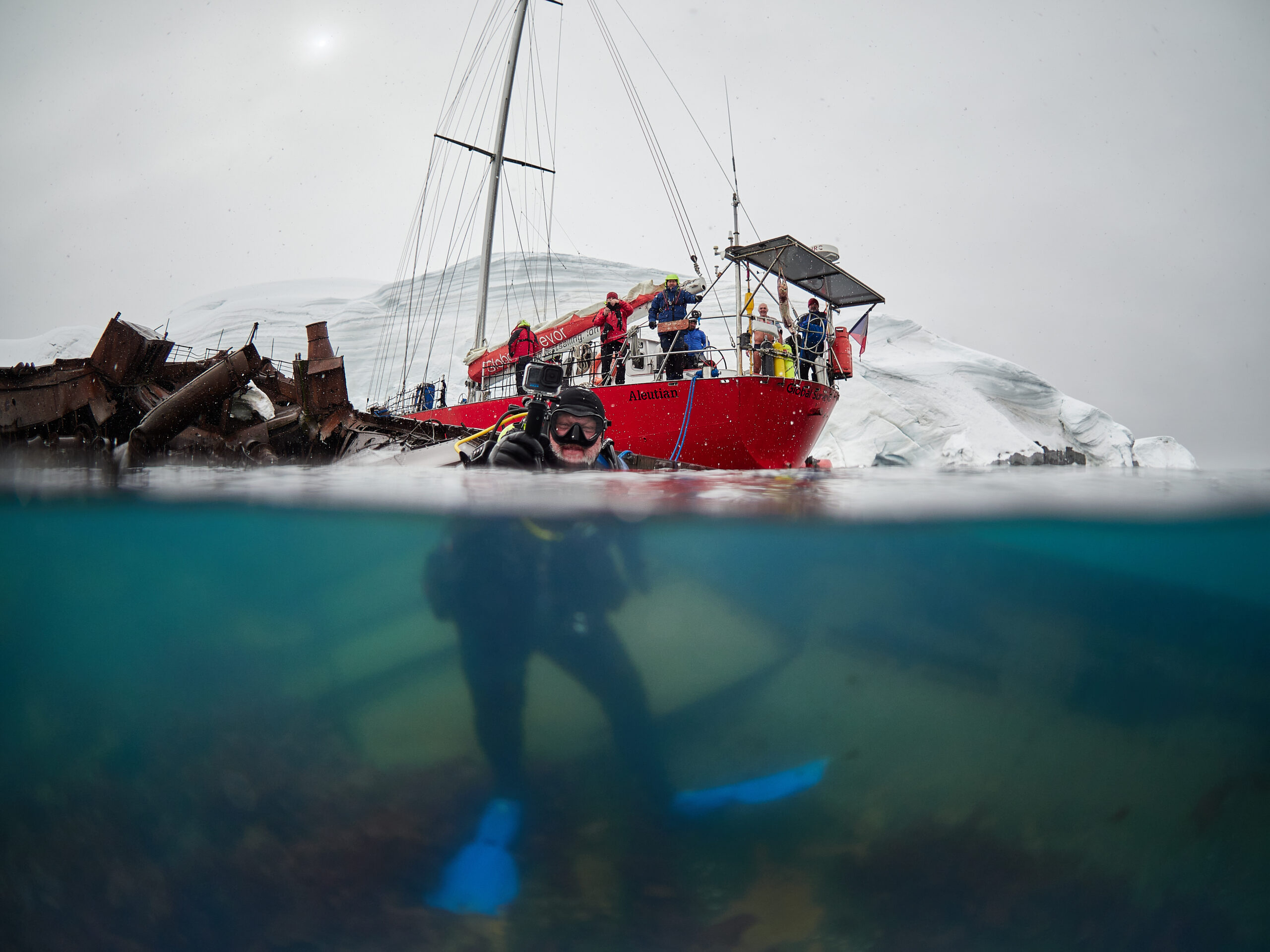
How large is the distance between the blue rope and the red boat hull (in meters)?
0.02

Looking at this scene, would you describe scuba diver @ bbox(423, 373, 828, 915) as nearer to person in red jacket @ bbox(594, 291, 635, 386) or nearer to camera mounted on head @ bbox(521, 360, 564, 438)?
camera mounted on head @ bbox(521, 360, 564, 438)

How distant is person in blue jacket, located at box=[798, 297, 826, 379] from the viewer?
43.4 feet

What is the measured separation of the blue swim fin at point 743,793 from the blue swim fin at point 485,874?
914mm

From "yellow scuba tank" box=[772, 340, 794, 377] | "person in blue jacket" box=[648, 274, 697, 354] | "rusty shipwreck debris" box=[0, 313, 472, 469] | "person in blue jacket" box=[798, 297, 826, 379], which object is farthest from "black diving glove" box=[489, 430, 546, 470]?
"person in blue jacket" box=[798, 297, 826, 379]

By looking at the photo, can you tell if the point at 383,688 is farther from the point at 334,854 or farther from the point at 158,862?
the point at 158,862

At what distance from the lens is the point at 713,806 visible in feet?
10.6

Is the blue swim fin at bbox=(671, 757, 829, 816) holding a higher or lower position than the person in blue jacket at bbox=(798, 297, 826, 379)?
lower

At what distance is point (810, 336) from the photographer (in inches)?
537

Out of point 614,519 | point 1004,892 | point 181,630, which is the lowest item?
point 1004,892

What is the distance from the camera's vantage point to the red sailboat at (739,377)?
11.9 m

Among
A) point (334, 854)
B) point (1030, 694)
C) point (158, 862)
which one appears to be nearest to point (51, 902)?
point (158, 862)

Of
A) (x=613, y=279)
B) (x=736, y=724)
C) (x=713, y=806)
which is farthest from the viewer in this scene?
(x=613, y=279)

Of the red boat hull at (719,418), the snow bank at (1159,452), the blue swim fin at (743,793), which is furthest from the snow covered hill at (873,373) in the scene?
the blue swim fin at (743,793)

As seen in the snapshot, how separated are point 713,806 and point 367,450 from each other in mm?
7897
